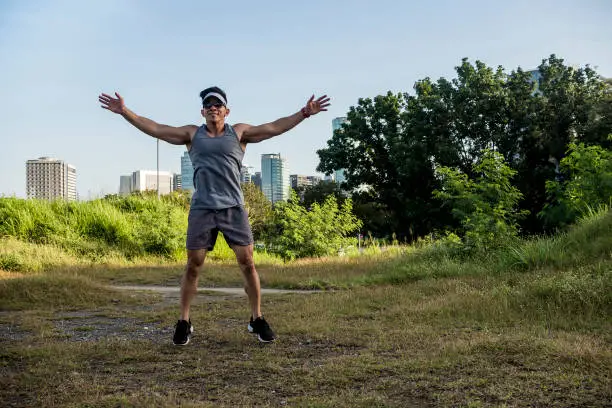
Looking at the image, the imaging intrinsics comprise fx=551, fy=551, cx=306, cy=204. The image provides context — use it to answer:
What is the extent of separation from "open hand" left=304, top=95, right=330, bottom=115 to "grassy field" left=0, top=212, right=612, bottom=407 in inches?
72.2

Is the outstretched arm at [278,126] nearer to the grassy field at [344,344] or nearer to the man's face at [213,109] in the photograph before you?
the man's face at [213,109]

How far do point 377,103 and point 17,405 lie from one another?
3351 centimetres

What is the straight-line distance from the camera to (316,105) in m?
4.59

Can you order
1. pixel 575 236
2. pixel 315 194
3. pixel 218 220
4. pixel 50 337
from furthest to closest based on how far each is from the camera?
1. pixel 315 194
2. pixel 575 236
3. pixel 50 337
4. pixel 218 220

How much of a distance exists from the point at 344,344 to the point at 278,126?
5.93 feet

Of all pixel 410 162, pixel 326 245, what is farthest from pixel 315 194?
pixel 326 245

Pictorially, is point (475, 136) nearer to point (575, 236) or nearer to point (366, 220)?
point (366, 220)

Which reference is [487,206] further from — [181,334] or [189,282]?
[181,334]

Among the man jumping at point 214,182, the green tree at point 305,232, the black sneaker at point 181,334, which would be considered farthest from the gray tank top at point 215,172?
the green tree at point 305,232

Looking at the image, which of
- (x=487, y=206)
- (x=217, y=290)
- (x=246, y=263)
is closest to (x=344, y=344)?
(x=246, y=263)

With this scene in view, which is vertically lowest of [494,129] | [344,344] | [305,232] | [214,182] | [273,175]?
[344,344]

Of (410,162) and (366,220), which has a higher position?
(410,162)

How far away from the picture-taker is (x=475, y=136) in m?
29.1

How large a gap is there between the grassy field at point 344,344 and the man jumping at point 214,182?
1.35 feet
